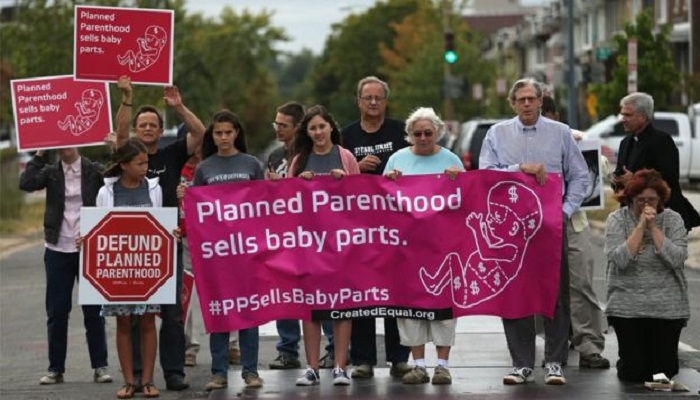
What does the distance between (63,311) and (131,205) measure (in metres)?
1.23

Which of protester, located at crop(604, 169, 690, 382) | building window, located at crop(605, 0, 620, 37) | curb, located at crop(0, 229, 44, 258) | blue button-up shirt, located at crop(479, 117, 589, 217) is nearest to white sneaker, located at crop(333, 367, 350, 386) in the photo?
blue button-up shirt, located at crop(479, 117, 589, 217)

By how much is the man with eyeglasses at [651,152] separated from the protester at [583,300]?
518 mm

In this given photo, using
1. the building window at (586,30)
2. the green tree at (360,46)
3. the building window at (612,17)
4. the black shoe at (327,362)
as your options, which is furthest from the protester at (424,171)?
the green tree at (360,46)

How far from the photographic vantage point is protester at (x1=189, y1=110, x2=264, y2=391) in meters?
10.8

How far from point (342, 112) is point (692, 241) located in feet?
324

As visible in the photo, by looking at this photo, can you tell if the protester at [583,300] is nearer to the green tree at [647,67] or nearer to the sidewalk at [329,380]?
the sidewalk at [329,380]

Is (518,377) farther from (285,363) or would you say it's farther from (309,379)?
(285,363)

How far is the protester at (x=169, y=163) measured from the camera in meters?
11.1

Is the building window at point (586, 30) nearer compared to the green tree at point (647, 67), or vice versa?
the green tree at point (647, 67)

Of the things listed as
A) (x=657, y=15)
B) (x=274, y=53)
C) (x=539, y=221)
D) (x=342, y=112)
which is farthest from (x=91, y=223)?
(x=342, y=112)

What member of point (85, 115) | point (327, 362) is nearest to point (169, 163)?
point (85, 115)

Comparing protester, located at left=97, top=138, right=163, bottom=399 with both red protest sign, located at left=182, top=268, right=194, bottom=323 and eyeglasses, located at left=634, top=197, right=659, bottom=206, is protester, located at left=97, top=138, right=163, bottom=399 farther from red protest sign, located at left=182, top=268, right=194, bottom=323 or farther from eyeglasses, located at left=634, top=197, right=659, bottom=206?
eyeglasses, located at left=634, top=197, right=659, bottom=206

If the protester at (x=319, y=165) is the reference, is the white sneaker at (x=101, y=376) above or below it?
below

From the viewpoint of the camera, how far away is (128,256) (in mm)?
10883
